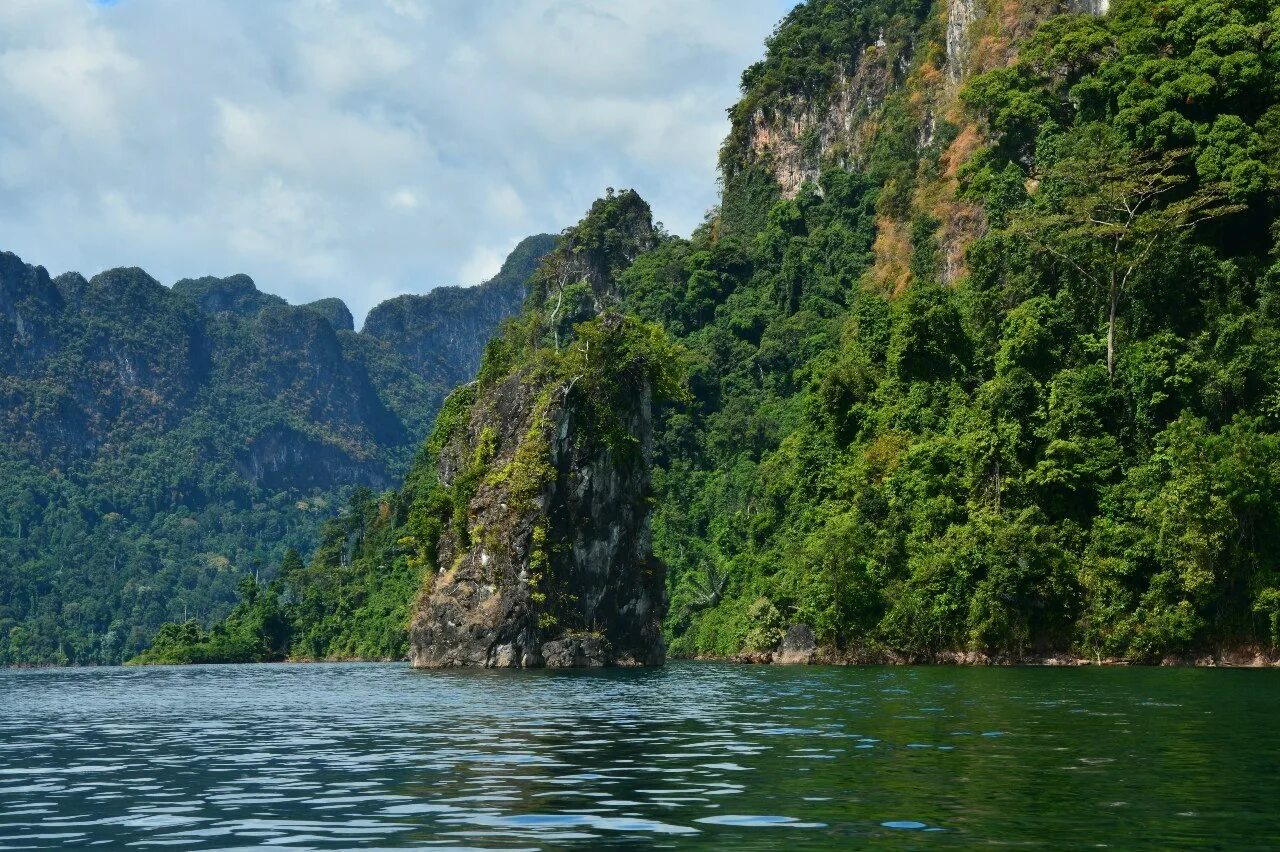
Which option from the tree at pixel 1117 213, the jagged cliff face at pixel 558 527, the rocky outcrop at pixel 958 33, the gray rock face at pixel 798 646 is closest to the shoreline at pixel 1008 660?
the gray rock face at pixel 798 646

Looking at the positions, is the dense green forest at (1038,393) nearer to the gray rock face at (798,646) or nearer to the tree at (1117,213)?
the tree at (1117,213)

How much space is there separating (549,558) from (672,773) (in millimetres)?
64791

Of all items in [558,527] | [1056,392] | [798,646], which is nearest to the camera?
[1056,392]

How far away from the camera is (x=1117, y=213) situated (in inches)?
3204

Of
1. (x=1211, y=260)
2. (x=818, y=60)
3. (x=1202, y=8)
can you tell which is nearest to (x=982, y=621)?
(x=1211, y=260)

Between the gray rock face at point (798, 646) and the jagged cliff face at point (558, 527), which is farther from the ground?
the jagged cliff face at point (558, 527)

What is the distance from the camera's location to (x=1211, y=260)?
76.1m

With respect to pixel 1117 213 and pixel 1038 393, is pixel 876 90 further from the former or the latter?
pixel 1038 393

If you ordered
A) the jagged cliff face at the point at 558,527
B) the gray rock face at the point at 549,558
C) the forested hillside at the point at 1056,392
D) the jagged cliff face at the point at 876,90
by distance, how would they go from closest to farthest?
the forested hillside at the point at 1056,392, the gray rock face at the point at 549,558, the jagged cliff face at the point at 558,527, the jagged cliff face at the point at 876,90

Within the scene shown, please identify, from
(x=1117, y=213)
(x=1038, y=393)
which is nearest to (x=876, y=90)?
(x=1117, y=213)

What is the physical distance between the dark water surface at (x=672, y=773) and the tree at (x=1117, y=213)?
39918 millimetres

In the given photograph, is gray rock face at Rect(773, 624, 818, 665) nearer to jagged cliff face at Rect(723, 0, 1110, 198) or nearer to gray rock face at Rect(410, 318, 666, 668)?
gray rock face at Rect(410, 318, 666, 668)

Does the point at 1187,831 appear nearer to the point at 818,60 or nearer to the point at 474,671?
the point at 474,671

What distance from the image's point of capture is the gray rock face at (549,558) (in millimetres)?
84938
